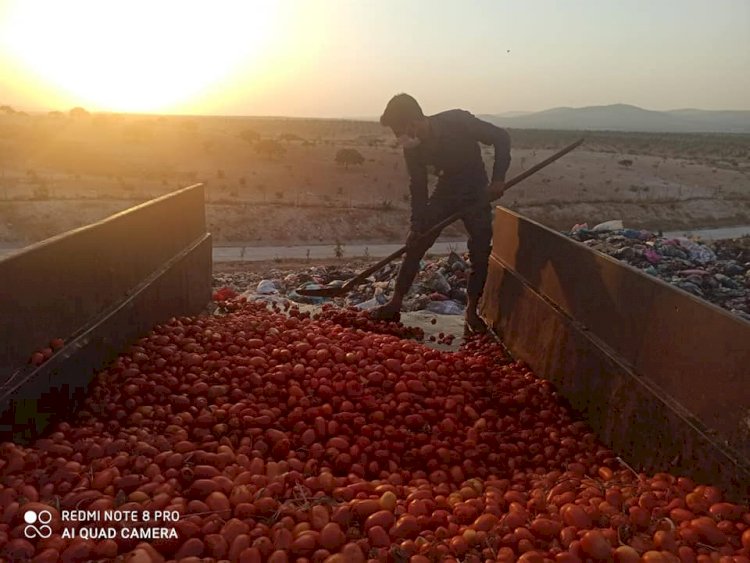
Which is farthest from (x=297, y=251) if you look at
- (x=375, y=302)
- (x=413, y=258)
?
(x=413, y=258)

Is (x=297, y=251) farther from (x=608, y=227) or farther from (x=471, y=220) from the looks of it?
(x=471, y=220)

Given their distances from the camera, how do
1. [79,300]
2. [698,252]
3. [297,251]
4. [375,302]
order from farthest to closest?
[297,251] → [698,252] → [375,302] → [79,300]

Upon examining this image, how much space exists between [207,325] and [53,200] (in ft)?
63.6

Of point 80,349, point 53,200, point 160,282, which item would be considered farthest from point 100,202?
point 80,349

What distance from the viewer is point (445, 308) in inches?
301

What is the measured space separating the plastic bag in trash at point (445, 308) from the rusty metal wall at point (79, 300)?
3.20 meters

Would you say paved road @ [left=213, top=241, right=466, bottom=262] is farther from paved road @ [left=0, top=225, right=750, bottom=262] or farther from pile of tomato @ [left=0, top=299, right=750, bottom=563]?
pile of tomato @ [left=0, top=299, right=750, bottom=563]

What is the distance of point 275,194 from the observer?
27281mm

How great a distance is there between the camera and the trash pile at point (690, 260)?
26.8ft

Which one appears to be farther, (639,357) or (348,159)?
(348,159)

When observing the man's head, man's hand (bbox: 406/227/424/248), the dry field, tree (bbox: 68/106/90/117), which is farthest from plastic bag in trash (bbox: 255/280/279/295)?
tree (bbox: 68/106/90/117)

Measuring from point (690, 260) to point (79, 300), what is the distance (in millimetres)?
9211

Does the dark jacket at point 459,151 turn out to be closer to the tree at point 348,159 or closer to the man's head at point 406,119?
the man's head at point 406,119

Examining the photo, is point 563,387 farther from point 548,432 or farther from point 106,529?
point 106,529
